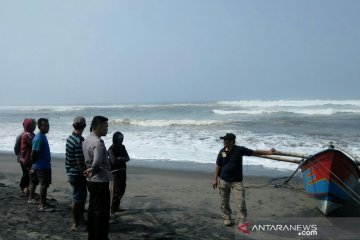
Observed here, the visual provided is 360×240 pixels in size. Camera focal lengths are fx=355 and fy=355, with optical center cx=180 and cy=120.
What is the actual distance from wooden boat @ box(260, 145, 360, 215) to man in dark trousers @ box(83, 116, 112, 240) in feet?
10.7

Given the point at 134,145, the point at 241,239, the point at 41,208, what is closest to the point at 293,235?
the point at 241,239

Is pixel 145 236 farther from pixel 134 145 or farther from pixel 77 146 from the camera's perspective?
pixel 134 145

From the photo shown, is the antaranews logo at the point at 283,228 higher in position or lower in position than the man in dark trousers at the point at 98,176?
lower

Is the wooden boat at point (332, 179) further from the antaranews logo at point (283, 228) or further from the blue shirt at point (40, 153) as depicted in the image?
the blue shirt at point (40, 153)

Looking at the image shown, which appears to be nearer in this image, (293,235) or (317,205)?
(293,235)

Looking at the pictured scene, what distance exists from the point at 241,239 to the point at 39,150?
3.46 meters

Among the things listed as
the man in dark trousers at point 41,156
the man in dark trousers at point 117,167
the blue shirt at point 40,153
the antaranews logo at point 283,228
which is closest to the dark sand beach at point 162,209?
the antaranews logo at point 283,228

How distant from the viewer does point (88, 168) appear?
445 centimetres

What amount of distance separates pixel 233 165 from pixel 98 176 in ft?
7.01

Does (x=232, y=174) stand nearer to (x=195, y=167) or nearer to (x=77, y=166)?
(x=77, y=166)

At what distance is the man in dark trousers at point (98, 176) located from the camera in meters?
4.34

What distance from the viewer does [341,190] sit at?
247 inches

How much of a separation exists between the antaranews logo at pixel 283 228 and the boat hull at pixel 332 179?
0.64 m

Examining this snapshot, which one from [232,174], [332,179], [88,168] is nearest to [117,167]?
[88,168]
